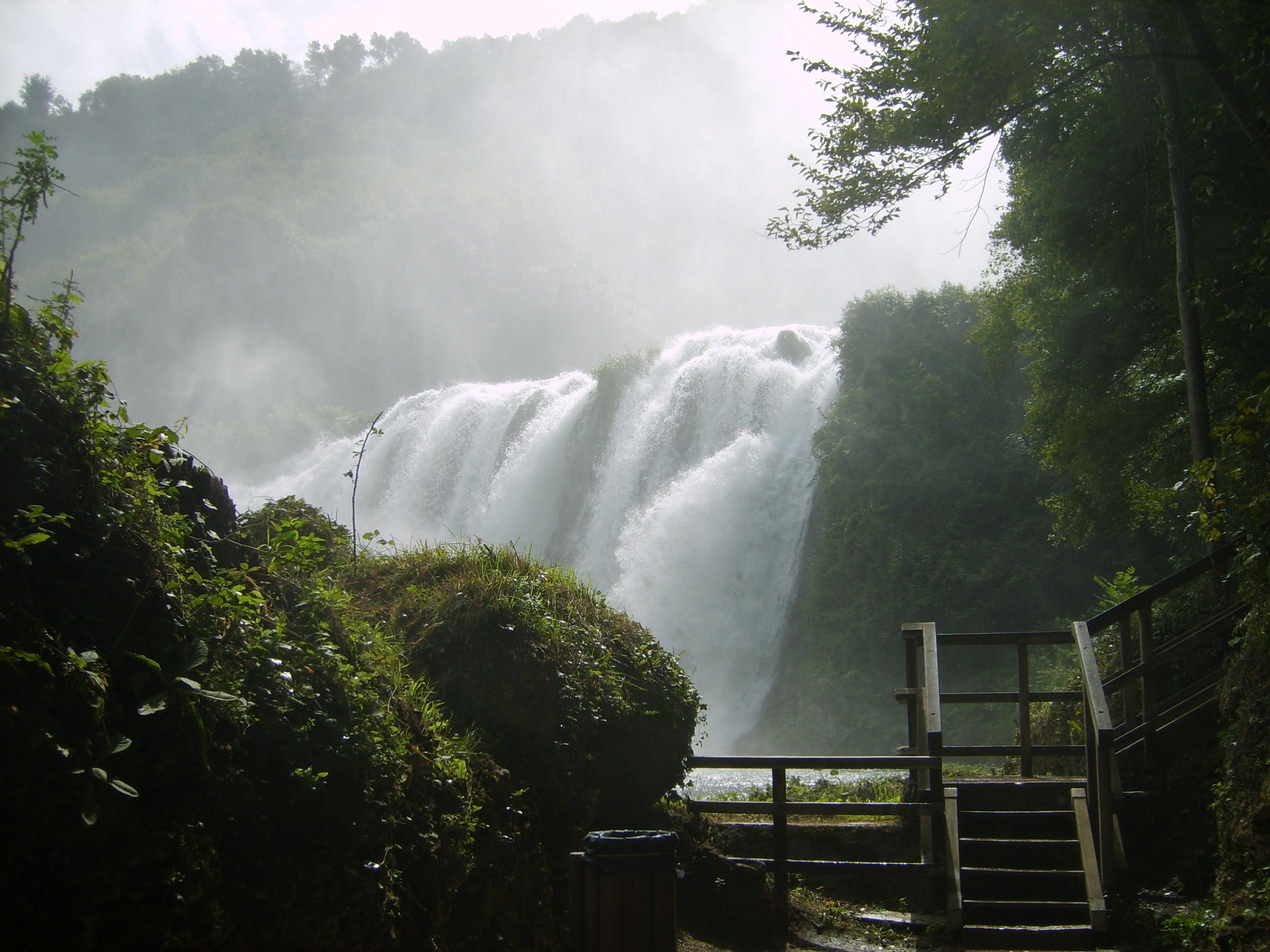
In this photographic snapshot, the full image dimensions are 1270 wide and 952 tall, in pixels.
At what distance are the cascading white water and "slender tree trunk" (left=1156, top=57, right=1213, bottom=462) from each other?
42.4ft

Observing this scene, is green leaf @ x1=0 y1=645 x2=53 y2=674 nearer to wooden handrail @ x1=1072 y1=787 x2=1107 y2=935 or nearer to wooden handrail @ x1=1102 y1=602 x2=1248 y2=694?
wooden handrail @ x1=1072 y1=787 x2=1107 y2=935

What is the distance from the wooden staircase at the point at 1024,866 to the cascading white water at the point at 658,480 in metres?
12.4

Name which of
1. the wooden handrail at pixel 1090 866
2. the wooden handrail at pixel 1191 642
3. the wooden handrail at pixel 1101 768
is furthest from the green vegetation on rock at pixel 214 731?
the wooden handrail at pixel 1191 642

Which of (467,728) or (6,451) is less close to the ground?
(6,451)

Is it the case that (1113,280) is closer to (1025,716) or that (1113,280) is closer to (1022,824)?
(1025,716)

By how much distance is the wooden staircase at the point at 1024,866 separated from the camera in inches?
243

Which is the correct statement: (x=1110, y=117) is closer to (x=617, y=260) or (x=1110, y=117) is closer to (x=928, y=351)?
(x=928, y=351)

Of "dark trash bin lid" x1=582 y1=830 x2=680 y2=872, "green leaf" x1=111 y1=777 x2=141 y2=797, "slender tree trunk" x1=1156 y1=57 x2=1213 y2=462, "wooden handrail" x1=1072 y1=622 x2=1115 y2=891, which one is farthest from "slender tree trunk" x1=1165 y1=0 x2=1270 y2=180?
"green leaf" x1=111 y1=777 x2=141 y2=797

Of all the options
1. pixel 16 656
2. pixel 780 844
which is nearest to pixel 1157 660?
pixel 780 844

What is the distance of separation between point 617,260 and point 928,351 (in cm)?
7485

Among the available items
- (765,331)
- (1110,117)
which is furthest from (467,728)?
(765,331)

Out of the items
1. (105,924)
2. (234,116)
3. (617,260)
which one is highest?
(234,116)

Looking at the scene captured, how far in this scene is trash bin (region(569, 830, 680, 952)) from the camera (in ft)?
11.0

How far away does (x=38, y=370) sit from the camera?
320 cm
